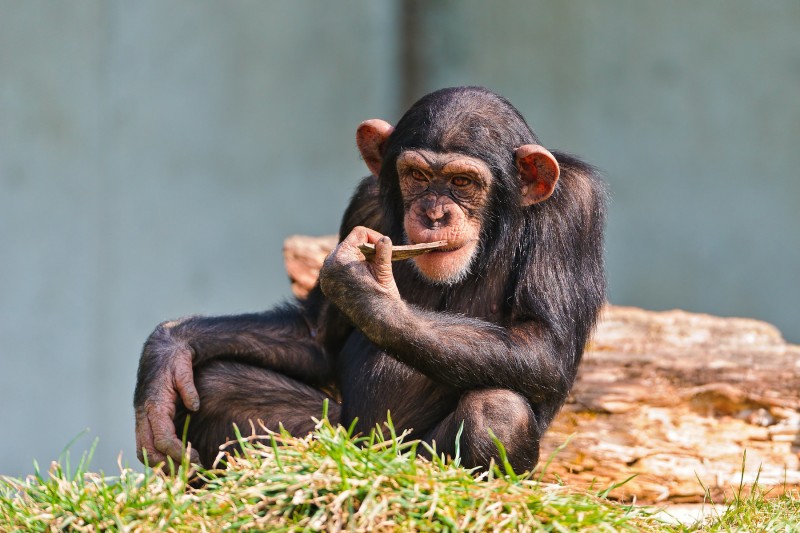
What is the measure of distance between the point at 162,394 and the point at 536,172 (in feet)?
6.56

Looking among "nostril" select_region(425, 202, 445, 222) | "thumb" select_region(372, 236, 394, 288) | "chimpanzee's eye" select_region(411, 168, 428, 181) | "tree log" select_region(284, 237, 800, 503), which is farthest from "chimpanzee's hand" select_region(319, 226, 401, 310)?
"tree log" select_region(284, 237, 800, 503)

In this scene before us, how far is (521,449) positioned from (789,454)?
2.14m

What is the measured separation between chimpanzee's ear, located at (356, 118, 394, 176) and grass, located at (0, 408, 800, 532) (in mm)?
1814

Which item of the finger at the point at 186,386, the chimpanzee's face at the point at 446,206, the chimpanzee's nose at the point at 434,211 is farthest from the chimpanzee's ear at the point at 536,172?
the finger at the point at 186,386

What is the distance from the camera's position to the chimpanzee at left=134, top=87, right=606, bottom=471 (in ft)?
14.0

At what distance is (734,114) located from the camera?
31.5ft

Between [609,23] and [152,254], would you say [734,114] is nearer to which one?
[609,23]

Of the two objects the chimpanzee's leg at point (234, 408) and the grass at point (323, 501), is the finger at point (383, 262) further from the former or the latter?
the chimpanzee's leg at point (234, 408)

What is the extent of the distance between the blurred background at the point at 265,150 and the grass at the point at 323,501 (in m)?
5.17

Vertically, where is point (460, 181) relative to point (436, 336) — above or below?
above

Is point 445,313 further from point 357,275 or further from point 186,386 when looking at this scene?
point 186,386

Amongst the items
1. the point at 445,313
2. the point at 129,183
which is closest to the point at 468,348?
the point at 445,313

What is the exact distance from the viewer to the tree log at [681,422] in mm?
5629

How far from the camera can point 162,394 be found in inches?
191
